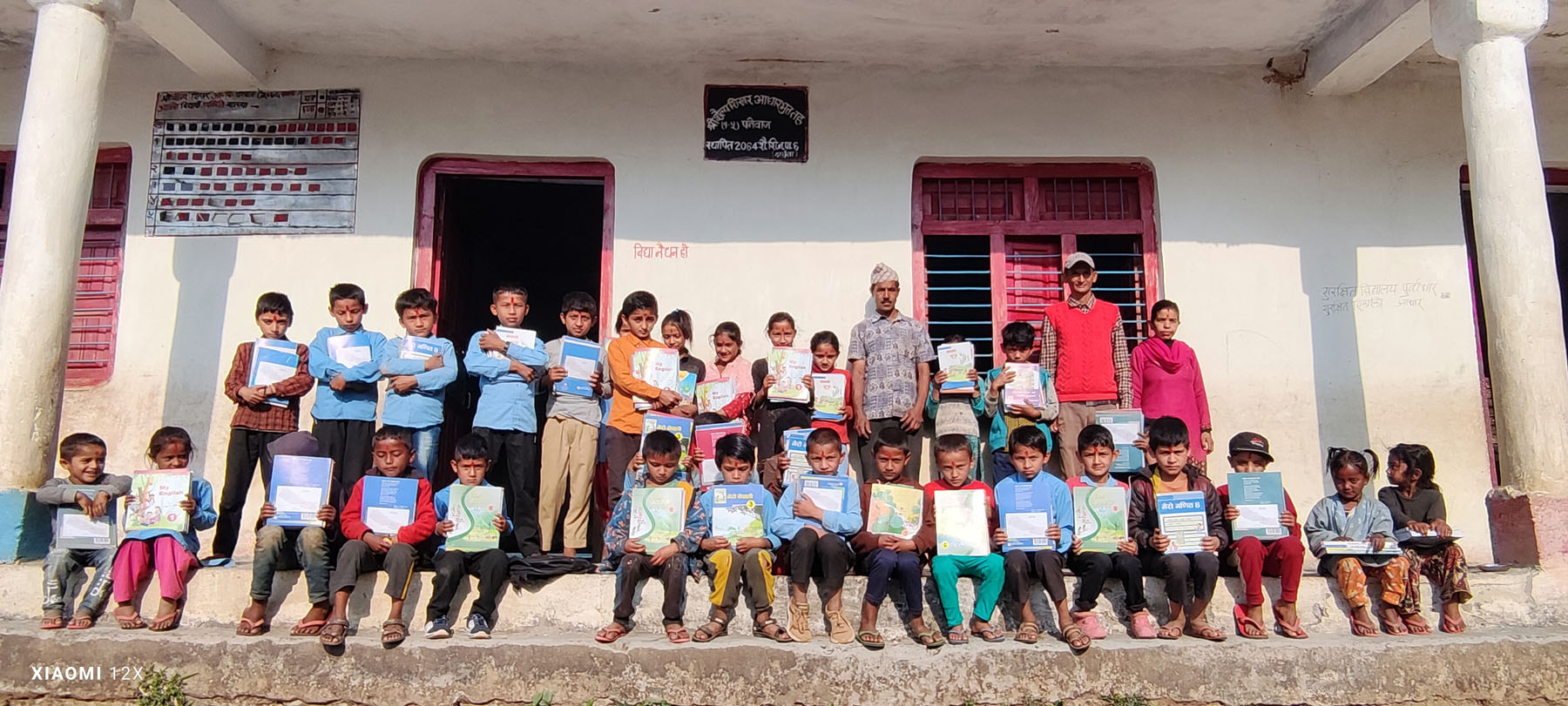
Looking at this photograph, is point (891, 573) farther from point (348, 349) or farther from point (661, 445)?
point (348, 349)

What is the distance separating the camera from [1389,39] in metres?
6.21

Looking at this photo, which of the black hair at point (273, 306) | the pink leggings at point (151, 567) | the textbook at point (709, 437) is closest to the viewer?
the pink leggings at point (151, 567)

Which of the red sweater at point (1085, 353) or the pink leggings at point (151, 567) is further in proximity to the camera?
the red sweater at point (1085, 353)

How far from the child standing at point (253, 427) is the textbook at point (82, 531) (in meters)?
0.60

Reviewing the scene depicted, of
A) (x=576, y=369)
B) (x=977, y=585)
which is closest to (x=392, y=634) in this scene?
(x=576, y=369)

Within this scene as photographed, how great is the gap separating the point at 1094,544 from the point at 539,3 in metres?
4.14

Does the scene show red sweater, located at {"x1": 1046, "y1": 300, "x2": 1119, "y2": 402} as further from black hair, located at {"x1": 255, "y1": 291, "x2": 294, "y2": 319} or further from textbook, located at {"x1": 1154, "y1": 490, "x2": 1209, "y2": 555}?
black hair, located at {"x1": 255, "y1": 291, "x2": 294, "y2": 319}

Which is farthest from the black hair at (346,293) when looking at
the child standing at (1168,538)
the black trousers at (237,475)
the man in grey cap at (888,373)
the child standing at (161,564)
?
the child standing at (1168,538)

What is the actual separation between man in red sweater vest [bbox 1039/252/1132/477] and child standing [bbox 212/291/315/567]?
3.97 metres

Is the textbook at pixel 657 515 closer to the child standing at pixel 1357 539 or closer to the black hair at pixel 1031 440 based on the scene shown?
the black hair at pixel 1031 440

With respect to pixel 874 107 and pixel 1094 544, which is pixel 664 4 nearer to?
pixel 874 107

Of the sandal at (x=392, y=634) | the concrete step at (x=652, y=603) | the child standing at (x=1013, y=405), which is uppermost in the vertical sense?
the child standing at (x=1013, y=405)

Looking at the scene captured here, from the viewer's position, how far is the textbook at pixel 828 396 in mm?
5836

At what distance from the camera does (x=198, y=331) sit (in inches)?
261
